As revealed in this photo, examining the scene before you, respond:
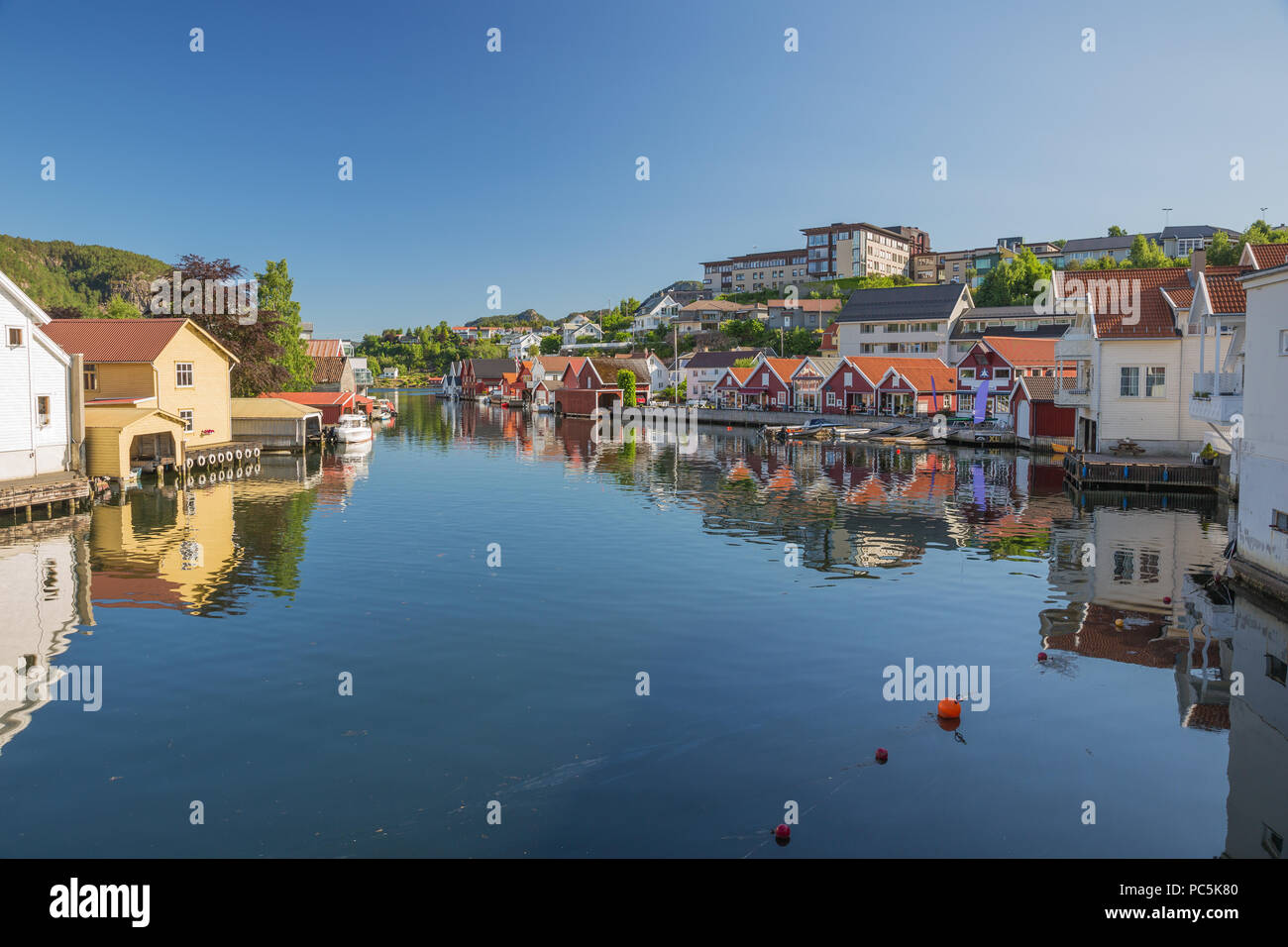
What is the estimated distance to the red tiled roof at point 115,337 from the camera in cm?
4659

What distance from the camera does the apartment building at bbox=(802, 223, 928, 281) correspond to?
6196 inches

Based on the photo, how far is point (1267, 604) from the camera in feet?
72.0

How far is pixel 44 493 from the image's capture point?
34938 millimetres

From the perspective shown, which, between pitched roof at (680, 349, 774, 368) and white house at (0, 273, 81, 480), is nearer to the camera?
white house at (0, 273, 81, 480)

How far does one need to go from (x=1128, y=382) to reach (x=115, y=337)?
53624mm

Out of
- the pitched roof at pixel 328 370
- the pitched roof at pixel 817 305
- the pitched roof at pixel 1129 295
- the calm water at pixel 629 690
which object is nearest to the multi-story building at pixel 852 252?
the pitched roof at pixel 817 305

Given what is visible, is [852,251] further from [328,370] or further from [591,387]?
[328,370]

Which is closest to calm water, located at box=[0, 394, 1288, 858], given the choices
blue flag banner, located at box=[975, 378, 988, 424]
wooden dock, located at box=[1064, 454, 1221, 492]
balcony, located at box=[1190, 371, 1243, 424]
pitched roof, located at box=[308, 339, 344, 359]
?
balcony, located at box=[1190, 371, 1243, 424]

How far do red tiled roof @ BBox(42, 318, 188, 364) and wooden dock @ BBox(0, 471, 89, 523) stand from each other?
398 inches

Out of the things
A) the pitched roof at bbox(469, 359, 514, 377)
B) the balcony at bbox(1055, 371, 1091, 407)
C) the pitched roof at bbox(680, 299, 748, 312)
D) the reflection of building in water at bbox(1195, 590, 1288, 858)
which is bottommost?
the reflection of building in water at bbox(1195, 590, 1288, 858)

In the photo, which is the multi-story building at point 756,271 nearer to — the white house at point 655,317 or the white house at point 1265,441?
the white house at point 655,317

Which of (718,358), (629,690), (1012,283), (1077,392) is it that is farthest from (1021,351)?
(629,690)

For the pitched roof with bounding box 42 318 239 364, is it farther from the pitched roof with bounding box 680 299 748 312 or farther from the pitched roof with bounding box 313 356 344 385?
the pitched roof with bounding box 680 299 748 312
